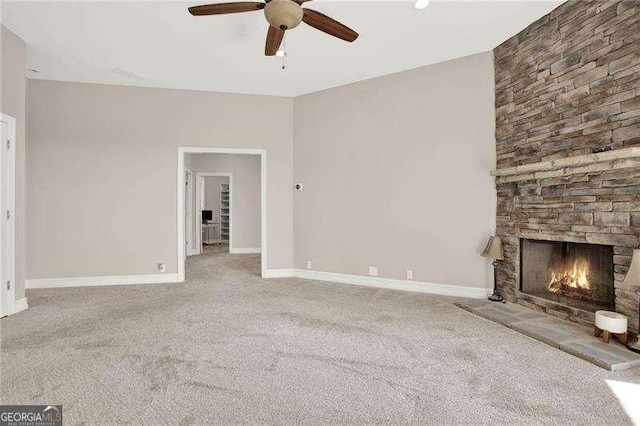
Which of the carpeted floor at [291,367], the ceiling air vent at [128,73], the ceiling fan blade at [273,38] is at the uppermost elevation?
the ceiling air vent at [128,73]

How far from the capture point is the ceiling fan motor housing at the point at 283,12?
89.6 inches

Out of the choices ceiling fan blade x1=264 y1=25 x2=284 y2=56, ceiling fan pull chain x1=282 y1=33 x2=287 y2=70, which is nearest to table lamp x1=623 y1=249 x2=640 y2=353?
ceiling fan blade x1=264 y1=25 x2=284 y2=56

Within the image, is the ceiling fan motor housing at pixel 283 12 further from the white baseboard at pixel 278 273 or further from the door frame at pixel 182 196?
the white baseboard at pixel 278 273

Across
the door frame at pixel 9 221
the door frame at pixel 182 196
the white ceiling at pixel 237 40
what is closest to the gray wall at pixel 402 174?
the white ceiling at pixel 237 40

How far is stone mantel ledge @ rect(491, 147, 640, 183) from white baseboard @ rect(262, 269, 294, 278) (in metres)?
3.42

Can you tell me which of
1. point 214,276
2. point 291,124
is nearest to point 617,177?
point 291,124

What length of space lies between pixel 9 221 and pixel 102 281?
1.69 metres

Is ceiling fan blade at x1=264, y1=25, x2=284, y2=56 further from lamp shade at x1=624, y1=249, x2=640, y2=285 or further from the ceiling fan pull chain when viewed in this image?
lamp shade at x1=624, y1=249, x2=640, y2=285

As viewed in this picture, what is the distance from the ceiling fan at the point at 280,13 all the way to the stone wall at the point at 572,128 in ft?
7.07

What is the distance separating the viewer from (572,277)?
133 inches

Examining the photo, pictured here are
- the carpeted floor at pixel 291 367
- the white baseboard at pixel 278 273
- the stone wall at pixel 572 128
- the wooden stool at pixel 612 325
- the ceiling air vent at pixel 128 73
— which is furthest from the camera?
the white baseboard at pixel 278 273

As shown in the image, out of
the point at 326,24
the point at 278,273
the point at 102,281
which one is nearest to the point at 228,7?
the point at 326,24

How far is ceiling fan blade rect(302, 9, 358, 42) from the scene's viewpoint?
2.50 meters

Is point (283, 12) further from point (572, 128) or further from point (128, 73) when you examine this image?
point (128, 73)
